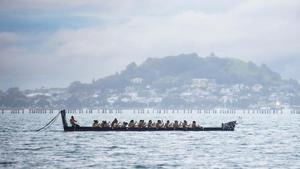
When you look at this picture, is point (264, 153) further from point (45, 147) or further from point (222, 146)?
point (45, 147)

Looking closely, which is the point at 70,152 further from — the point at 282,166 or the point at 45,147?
the point at 282,166

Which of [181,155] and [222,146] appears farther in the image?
[222,146]

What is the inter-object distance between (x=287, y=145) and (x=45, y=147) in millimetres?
37785

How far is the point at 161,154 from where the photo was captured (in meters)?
84.8

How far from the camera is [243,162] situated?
249 feet

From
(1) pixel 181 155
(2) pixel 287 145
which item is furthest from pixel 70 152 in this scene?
(2) pixel 287 145

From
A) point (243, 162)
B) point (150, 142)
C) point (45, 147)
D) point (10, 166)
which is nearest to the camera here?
point (10, 166)

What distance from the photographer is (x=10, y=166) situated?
7131 centimetres

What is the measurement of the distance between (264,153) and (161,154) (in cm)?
1412

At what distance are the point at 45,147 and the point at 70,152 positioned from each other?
8666 mm

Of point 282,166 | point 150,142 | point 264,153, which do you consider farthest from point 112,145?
point 282,166

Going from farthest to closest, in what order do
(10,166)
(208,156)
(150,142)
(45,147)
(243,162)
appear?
(150,142), (45,147), (208,156), (243,162), (10,166)

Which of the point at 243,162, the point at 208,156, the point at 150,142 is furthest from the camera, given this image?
the point at 150,142

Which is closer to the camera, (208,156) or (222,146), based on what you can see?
(208,156)
